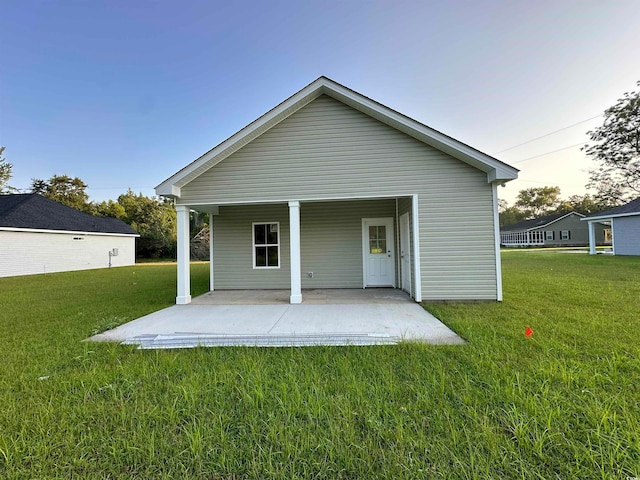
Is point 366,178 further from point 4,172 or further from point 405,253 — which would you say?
point 4,172

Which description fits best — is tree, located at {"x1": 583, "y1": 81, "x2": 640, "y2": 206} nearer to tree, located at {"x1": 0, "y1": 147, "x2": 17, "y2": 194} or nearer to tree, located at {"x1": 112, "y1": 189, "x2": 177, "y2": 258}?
tree, located at {"x1": 112, "y1": 189, "x2": 177, "y2": 258}

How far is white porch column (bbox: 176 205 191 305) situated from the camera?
23.1 feet

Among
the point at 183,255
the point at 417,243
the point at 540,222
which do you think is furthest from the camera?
the point at 540,222

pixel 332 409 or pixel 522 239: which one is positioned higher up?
pixel 522 239

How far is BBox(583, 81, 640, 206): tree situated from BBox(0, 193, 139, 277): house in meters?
45.8

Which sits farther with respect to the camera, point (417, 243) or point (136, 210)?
point (136, 210)

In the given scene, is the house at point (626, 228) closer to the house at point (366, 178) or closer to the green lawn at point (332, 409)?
the house at point (366, 178)

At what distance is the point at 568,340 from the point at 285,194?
5.94 m

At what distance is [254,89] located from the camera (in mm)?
12555

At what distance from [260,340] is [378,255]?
5.59 m

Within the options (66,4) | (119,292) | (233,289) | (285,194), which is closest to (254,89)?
(66,4)

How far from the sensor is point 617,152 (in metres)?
27.2

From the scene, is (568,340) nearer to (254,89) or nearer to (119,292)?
(119,292)

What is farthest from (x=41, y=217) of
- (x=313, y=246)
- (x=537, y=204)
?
(x=537, y=204)
